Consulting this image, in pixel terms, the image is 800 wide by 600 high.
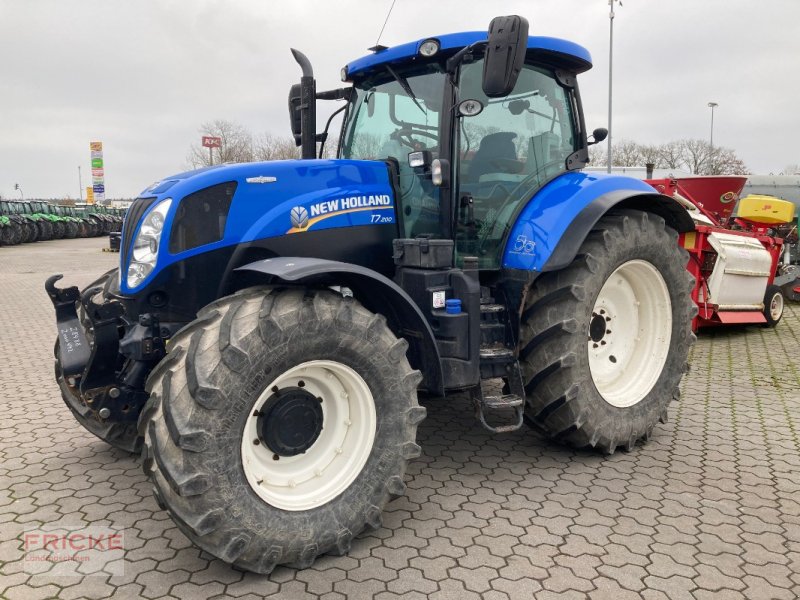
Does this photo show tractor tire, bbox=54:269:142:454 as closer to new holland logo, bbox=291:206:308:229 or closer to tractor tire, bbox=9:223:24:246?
new holland logo, bbox=291:206:308:229

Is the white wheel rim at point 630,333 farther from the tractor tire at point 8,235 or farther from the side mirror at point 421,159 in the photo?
the tractor tire at point 8,235

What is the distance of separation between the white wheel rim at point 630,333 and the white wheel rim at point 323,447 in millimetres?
1876

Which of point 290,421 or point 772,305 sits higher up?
point 290,421

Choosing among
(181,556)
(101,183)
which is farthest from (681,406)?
(101,183)

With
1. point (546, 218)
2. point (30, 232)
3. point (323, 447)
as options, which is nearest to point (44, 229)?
point (30, 232)

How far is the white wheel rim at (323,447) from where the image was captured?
296 centimetres

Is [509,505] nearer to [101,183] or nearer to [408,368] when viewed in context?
[408,368]

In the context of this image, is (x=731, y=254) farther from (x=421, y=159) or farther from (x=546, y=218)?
(x=421, y=159)

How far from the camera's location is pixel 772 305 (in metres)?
9.37

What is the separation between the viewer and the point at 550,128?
437cm

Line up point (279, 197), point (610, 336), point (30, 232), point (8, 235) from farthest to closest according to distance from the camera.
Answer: point (30, 232) < point (8, 235) < point (610, 336) < point (279, 197)

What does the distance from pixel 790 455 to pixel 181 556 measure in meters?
3.80

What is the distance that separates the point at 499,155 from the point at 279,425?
214 centimetres

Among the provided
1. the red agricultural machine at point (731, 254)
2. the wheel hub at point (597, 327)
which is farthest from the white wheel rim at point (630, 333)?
the red agricultural machine at point (731, 254)
